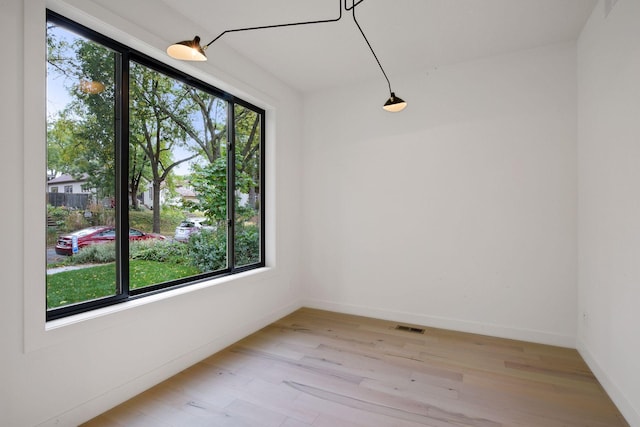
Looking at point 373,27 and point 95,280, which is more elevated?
point 373,27

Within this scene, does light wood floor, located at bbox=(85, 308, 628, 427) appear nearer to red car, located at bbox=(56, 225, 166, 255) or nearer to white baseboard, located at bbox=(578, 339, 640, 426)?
white baseboard, located at bbox=(578, 339, 640, 426)

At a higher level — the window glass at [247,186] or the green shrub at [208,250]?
the window glass at [247,186]

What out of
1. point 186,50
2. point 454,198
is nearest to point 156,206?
point 186,50

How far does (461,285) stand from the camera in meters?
3.44

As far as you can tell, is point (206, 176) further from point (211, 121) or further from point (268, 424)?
point (268, 424)

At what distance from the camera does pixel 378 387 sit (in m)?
2.37

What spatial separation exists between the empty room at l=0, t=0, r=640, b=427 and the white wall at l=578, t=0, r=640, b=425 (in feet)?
0.08

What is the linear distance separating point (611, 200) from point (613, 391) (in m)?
1.34

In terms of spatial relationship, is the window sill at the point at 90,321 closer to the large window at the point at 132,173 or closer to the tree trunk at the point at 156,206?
the large window at the point at 132,173

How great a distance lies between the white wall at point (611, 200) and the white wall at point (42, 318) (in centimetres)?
306

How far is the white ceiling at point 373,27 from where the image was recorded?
246 cm

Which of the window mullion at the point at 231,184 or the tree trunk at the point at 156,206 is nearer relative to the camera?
the tree trunk at the point at 156,206

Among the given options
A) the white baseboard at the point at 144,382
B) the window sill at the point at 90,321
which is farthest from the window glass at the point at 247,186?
the window sill at the point at 90,321

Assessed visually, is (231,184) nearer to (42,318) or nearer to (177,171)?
(177,171)
